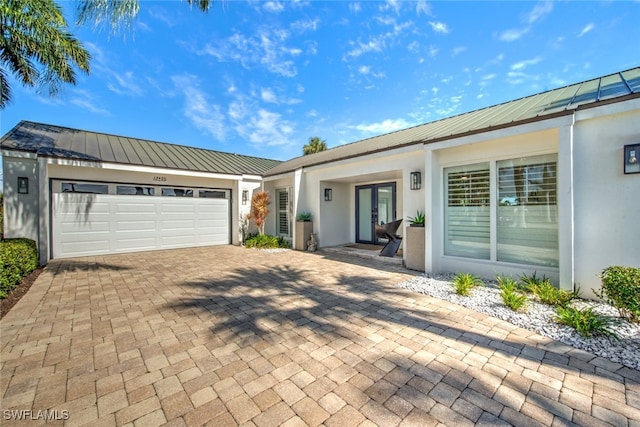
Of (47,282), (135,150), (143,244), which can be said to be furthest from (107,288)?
(135,150)

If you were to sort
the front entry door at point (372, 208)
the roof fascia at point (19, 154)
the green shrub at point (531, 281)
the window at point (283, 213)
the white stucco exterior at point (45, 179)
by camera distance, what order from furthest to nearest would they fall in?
the window at point (283, 213) → the front entry door at point (372, 208) → the white stucco exterior at point (45, 179) → the roof fascia at point (19, 154) → the green shrub at point (531, 281)

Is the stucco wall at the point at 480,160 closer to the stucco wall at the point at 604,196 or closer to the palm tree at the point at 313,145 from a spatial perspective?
the stucco wall at the point at 604,196

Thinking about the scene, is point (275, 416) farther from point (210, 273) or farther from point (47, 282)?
point (47, 282)

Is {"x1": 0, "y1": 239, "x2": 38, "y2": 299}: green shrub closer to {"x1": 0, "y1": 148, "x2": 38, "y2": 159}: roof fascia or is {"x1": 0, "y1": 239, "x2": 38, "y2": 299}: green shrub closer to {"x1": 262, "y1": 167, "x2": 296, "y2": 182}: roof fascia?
{"x1": 0, "y1": 148, "x2": 38, "y2": 159}: roof fascia

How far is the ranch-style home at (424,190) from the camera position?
454cm

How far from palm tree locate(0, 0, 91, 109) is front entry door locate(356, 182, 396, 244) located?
1016cm

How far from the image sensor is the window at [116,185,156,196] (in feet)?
32.4

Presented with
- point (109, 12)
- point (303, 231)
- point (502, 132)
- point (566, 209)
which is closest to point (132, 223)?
point (303, 231)

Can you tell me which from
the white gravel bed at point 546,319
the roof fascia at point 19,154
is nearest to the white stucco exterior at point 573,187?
the white gravel bed at point 546,319

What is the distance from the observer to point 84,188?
928 centimetres

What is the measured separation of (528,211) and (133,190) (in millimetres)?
12680

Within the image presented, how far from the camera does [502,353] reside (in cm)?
298

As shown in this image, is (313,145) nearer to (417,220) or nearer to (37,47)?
(417,220)

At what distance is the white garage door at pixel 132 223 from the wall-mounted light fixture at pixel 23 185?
109 cm
